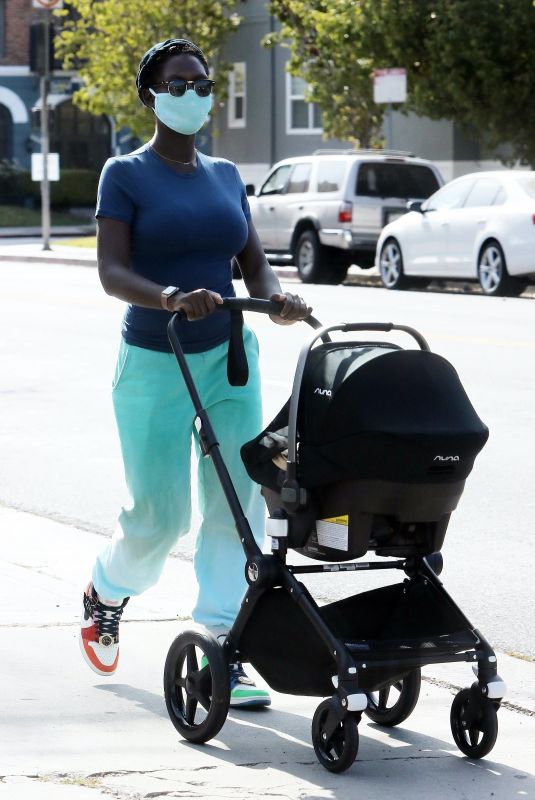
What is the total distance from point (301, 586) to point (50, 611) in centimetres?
185

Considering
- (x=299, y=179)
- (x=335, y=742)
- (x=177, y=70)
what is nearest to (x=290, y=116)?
(x=299, y=179)

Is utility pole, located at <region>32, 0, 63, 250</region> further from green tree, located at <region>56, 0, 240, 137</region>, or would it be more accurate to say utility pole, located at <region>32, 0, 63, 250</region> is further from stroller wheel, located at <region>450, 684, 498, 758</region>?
stroller wheel, located at <region>450, 684, 498, 758</region>

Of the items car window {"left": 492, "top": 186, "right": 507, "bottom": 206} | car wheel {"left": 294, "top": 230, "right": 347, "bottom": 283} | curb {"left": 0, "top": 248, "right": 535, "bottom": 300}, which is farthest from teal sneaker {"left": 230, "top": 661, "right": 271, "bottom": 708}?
car wheel {"left": 294, "top": 230, "right": 347, "bottom": 283}

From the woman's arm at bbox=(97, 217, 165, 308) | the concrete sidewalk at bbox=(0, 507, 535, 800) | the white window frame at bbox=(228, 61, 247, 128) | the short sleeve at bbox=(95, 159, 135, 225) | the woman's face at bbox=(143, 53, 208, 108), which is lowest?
the concrete sidewalk at bbox=(0, 507, 535, 800)

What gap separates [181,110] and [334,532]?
1.37m

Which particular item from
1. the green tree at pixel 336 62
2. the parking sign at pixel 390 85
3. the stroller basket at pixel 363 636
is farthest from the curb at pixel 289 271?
the stroller basket at pixel 363 636

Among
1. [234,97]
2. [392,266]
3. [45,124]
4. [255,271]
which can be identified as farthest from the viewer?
[234,97]

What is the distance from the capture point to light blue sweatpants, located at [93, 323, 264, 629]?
4977 millimetres

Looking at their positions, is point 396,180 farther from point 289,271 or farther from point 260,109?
point 260,109

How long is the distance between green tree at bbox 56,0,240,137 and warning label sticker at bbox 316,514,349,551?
35.8 meters

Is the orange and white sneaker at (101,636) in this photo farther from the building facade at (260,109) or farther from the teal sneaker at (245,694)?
the building facade at (260,109)

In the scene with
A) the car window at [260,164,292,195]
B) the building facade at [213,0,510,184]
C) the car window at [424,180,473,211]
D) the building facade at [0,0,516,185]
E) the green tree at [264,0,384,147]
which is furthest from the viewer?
the building facade at [213,0,510,184]

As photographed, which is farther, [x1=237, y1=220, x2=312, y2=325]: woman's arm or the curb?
the curb

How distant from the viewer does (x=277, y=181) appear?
89.1 ft
